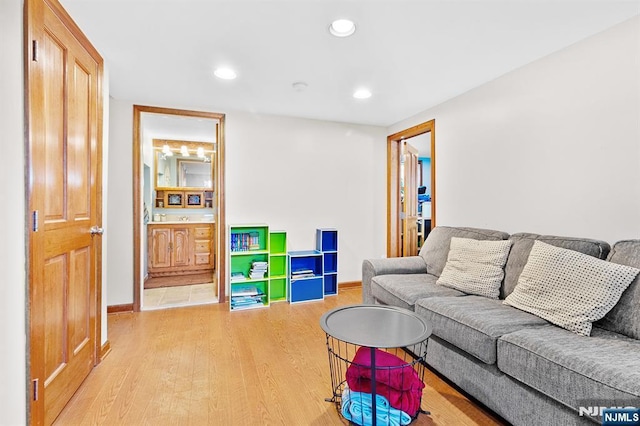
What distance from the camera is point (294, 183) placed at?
390 centimetres

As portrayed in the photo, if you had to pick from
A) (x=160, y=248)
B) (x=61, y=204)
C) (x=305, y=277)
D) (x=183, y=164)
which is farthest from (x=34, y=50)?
(x=183, y=164)

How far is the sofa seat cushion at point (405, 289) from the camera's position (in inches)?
89.7

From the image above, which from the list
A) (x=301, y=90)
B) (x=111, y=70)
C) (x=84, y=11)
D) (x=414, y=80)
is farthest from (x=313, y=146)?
(x=84, y=11)

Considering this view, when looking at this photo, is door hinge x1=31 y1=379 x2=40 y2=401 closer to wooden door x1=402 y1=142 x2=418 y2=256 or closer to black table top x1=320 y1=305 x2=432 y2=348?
black table top x1=320 y1=305 x2=432 y2=348

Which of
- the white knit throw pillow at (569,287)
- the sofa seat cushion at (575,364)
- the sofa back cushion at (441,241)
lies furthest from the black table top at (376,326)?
the sofa back cushion at (441,241)

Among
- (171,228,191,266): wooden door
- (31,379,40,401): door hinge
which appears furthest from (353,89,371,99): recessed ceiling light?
(171,228,191,266): wooden door

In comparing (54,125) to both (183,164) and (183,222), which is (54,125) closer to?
(183,222)

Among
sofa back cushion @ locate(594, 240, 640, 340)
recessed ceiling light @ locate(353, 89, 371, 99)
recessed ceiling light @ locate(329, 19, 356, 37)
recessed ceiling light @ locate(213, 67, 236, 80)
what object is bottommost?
sofa back cushion @ locate(594, 240, 640, 340)

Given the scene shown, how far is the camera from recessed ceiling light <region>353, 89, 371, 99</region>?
3.00m

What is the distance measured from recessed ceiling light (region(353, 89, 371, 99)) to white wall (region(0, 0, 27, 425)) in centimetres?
239

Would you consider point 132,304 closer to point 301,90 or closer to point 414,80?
point 301,90

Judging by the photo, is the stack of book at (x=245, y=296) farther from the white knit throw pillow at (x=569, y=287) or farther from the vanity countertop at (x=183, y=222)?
the white knit throw pillow at (x=569, y=287)

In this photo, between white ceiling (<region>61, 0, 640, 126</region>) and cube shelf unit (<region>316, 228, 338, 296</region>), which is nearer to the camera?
white ceiling (<region>61, 0, 640, 126</region>)

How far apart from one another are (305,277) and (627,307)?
2756 millimetres
